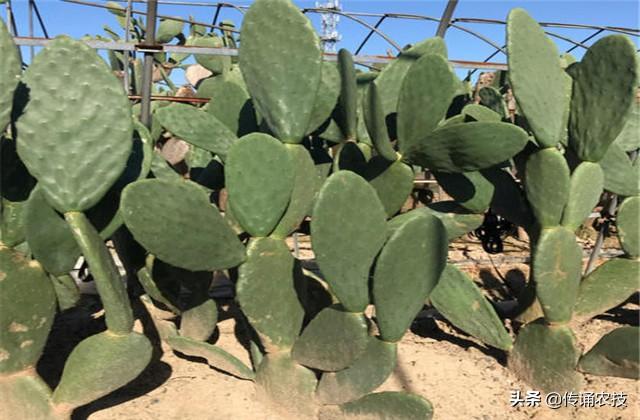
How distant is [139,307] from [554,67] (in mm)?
1718

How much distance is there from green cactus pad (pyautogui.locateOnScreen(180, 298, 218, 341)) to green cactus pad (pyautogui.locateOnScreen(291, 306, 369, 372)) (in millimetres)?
400

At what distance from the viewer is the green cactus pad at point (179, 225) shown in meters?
1.39

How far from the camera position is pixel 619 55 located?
1744 mm

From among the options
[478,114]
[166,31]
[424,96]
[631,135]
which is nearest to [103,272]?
[424,96]

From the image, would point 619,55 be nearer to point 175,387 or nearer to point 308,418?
point 308,418

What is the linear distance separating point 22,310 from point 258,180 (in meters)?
0.69

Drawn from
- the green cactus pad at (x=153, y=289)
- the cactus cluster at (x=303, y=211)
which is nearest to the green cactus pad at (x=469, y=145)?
the cactus cluster at (x=303, y=211)

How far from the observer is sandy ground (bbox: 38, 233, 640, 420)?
1714 millimetres

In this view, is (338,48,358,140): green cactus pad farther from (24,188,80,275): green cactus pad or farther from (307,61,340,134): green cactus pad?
(24,188,80,275): green cactus pad

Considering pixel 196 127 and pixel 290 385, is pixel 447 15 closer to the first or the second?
pixel 196 127

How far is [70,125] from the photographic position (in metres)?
1.41

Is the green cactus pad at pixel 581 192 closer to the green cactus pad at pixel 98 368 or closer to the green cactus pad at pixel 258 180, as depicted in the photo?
the green cactus pad at pixel 258 180

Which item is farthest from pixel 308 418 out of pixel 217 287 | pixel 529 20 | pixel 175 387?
pixel 529 20

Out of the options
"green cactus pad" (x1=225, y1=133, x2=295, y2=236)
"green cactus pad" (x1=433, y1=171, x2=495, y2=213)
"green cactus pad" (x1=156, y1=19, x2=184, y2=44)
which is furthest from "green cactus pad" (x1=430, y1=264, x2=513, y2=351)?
"green cactus pad" (x1=156, y1=19, x2=184, y2=44)
